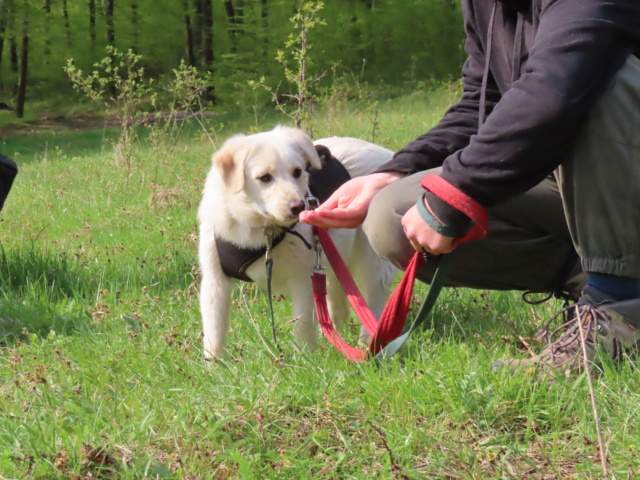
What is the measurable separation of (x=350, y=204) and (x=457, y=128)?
54 cm

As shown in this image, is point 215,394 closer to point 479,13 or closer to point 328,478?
point 328,478

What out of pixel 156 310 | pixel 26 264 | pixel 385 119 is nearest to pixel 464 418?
pixel 156 310

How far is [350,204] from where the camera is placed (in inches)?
105

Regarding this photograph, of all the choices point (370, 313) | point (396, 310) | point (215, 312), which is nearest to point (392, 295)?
point (396, 310)

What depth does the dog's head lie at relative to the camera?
3148mm

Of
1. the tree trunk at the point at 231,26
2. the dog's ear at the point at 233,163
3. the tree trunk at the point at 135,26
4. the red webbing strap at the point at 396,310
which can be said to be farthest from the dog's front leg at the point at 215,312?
the tree trunk at the point at 135,26

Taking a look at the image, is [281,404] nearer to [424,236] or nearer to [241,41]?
[424,236]

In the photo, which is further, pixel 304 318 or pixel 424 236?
pixel 304 318

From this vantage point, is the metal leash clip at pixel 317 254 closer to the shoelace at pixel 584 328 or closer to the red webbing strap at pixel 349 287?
the red webbing strap at pixel 349 287

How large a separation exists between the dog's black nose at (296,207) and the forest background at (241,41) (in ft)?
74.4

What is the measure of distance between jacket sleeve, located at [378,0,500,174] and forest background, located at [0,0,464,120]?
74.5 ft

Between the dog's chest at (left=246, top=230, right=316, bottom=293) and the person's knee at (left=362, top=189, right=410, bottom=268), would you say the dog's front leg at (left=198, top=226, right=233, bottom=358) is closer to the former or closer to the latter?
the dog's chest at (left=246, top=230, right=316, bottom=293)

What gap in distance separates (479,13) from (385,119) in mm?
11810

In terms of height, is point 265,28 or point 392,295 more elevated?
point 265,28
